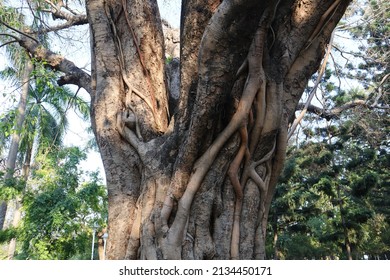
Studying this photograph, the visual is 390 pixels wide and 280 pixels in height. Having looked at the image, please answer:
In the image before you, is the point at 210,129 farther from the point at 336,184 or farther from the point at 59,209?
the point at 336,184

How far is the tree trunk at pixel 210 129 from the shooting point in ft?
6.36

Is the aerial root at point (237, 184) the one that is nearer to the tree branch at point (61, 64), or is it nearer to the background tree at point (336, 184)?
the tree branch at point (61, 64)

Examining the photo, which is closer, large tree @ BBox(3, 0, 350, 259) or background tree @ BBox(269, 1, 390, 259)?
large tree @ BBox(3, 0, 350, 259)

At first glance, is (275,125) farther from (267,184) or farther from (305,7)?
(305,7)

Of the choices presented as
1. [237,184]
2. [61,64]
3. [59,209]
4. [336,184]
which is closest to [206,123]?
[237,184]

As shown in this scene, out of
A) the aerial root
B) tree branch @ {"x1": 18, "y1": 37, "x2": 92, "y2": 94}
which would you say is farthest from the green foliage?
the aerial root

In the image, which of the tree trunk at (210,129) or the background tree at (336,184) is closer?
the tree trunk at (210,129)

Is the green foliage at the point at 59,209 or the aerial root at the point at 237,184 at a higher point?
the green foliage at the point at 59,209

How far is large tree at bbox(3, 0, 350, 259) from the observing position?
6.39 feet

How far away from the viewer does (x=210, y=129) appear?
2047 mm

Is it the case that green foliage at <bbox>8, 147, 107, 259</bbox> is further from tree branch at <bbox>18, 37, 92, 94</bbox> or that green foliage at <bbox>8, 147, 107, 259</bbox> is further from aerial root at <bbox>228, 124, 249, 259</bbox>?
aerial root at <bbox>228, 124, 249, 259</bbox>

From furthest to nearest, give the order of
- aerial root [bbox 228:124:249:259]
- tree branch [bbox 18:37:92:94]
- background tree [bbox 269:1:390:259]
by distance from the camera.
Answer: background tree [bbox 269:1:390:259] → tree branch [bbox 18:37:92:94] → aerial root [bbox 228:124:249:259]

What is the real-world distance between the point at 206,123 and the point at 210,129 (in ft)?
Result: 0.22

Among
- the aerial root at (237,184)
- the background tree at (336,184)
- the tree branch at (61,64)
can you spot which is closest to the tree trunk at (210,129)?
the aerial root at (237,184)
